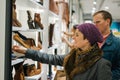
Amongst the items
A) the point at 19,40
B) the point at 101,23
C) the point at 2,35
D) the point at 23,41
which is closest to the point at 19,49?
the point at 19,40

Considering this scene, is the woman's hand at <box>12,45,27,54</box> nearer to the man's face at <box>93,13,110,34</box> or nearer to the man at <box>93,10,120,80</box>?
the man at <box>93,10,120,80</box>

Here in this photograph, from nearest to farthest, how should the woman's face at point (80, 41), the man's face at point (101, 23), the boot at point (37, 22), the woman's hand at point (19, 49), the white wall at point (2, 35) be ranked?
the white wall at point (2, 35)
the woman's hand at point (19, 49)
the woman's face at point (80, 41)
the boot at point (37, 22)
the man's face at point (101, 23)

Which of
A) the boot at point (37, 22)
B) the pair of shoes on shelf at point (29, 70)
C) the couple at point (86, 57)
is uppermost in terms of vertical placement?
the boot at point (37, 22)

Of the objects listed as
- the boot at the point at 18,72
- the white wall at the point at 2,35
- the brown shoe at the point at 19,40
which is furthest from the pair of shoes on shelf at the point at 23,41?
the white wall at the point at 2,35

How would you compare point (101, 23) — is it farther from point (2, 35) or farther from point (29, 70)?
point (2, 35)

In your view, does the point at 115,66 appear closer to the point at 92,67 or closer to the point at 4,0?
the point at 92,67

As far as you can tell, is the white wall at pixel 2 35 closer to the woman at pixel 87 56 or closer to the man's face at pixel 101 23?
the woman at pixel 87 56

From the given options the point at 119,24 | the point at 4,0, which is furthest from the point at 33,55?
the point at 119,24

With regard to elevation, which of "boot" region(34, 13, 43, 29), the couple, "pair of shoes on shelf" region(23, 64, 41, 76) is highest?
"boot" region(34, 13, 43, 29)

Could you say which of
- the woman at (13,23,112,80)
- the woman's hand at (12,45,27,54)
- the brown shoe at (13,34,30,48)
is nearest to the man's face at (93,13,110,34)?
the woman at (13,23,112,80)

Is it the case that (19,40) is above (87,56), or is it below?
above

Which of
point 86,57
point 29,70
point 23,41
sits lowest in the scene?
point 29,70

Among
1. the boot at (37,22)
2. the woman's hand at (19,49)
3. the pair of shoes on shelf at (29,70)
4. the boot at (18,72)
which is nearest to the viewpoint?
the woman's hand at (19,49)

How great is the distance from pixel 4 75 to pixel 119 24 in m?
26.2
